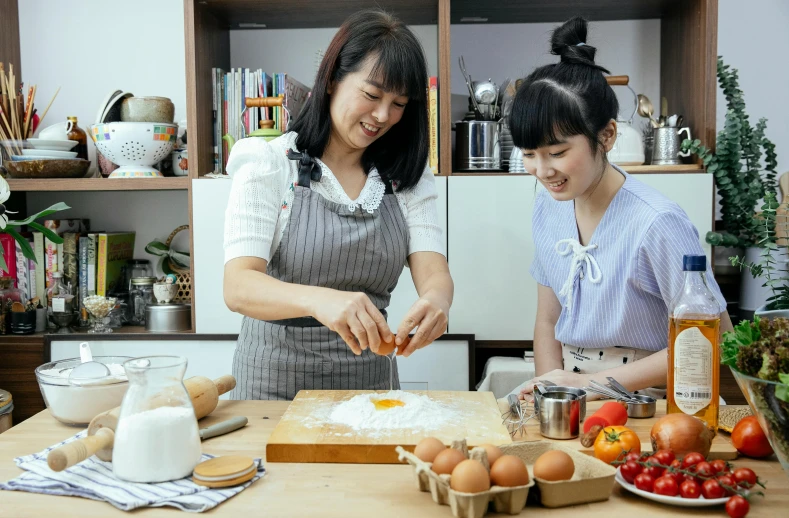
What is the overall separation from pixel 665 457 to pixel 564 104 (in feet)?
2.77

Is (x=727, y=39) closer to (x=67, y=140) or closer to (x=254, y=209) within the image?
(x=254, y=209)

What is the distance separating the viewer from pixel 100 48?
276 cm

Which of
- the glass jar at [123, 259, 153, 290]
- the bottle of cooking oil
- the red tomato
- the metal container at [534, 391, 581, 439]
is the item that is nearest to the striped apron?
the metal container at [534, 391, 581, 439]

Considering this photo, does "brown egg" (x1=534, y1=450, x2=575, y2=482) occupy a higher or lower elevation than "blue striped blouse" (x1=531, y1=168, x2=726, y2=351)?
lower

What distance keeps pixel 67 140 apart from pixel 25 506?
186cm

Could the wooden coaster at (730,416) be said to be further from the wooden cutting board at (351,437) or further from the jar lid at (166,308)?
the jar lid at (166,308)

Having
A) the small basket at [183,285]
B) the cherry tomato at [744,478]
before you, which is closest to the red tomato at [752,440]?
the cherry tomato at [744,478]

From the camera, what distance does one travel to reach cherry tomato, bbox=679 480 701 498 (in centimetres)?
93

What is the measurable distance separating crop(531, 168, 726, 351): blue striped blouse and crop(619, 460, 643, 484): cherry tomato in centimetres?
63

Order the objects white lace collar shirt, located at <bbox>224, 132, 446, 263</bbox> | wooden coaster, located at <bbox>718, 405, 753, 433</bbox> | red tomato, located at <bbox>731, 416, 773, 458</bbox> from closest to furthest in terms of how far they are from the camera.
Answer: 1. red tomato, located at <bbox>731, 416, 773, 458</bbox>
2. wooden coaster, located at <bbox>718, 405, 753, 433</bbox>
3. white lace collar shirt, located at <bbox>224, 132, 446, 263</bbox>

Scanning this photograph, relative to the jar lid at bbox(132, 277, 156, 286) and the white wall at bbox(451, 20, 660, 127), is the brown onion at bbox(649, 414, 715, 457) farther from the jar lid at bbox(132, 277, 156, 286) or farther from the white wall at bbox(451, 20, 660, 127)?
the jar lid at bbox(132, 277, 156, 286)

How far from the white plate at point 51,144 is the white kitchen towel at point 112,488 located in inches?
66.6

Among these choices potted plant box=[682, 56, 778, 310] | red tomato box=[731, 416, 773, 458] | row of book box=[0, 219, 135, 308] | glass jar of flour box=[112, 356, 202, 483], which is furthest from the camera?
row of book box=[0, 219, 135, 308]

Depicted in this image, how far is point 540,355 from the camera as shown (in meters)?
1.86
